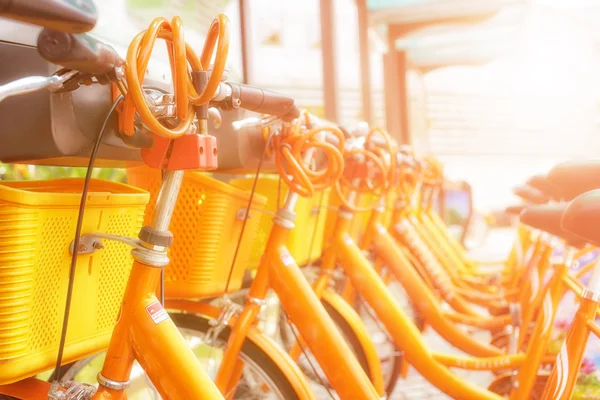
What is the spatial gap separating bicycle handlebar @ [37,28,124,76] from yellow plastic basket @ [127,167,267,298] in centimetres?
64

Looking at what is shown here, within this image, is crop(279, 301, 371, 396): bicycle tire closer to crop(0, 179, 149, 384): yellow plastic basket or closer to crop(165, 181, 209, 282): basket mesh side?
crop(165, 181, 209, 282): basket mesh side

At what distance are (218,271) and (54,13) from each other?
876 millimetres

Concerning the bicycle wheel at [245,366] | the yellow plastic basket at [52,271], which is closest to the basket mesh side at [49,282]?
the yellow plastic basket at [52,271]

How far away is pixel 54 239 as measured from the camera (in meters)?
0.95

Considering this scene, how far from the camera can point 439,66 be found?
23.1 ft

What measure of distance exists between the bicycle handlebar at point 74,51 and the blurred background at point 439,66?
0.64 meters

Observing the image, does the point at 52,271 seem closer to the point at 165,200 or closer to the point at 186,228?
the point at 165,200

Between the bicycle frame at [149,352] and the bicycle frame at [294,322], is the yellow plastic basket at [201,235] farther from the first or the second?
the bicycle frame at [149,352]

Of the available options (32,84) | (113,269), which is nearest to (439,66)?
(113,269)

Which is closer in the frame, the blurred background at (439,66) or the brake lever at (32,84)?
the brake lever at (32,84)

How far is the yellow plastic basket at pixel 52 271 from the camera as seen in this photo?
0.88 meters

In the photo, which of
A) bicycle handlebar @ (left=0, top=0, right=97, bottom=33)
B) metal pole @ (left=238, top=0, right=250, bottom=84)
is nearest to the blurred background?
metal pole @ (left=238, top=0, right=250, bottom=84)

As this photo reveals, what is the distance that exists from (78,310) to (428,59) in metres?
6.27

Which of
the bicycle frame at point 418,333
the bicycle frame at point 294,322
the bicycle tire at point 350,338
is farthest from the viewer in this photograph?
the bicycle tire at point 350,338
